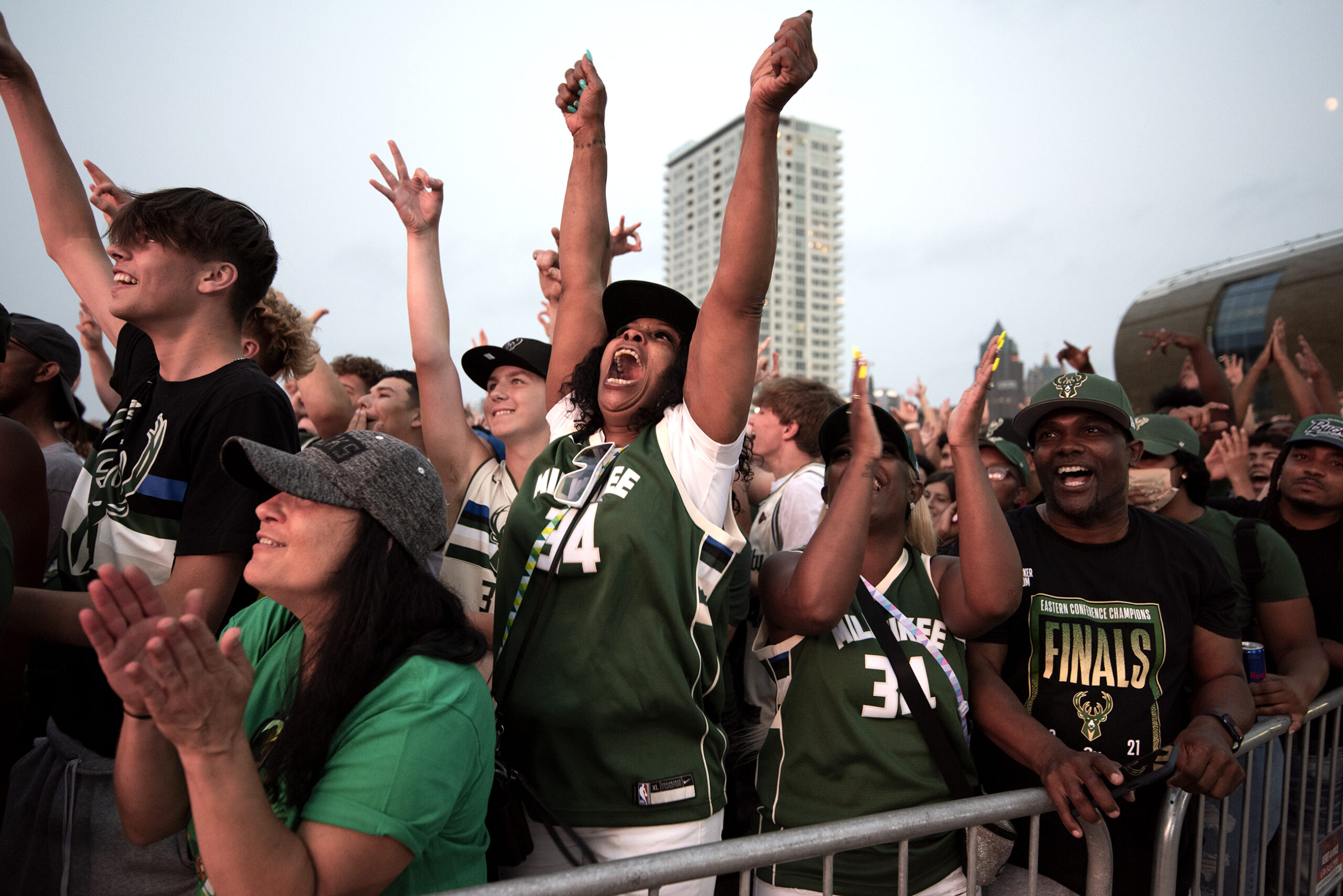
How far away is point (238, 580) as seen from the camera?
6.47ft

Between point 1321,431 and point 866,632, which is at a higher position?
point 1321,431

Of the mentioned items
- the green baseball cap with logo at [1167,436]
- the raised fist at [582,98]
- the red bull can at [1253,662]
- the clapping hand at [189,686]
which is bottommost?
the red bull can at [1253,662]

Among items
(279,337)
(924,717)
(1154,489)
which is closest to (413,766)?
(924,717)

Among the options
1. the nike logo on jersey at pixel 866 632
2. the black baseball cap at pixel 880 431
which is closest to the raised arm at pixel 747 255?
the black baseball cap at pixel 880 431

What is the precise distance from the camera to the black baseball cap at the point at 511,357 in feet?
11.3

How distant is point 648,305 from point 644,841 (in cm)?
145

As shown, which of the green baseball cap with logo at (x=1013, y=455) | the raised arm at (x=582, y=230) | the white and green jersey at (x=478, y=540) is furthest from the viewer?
the green baseball cap with logo at (x=1013, y=455)

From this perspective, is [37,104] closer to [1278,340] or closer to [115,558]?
[115,558]

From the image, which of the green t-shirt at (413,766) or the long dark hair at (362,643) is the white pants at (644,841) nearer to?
the green t-shirt at (413,766)

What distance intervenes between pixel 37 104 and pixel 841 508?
9.64ft

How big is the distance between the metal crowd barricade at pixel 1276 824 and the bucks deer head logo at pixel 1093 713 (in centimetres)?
24

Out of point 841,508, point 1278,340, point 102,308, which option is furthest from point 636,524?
point 1278,340

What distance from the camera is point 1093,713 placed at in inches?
94.1

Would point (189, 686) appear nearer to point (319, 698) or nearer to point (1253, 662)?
point (319, 698)
